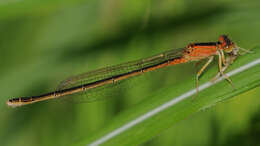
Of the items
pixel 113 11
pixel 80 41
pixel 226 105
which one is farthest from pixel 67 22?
pixel 226 105

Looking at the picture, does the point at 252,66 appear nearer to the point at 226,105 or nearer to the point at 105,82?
the point at 226,105

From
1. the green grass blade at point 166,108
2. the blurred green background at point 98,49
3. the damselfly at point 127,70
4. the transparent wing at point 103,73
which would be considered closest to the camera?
the green grass blade at point 166,108

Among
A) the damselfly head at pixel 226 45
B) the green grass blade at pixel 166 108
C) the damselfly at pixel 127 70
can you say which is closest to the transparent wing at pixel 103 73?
the damselfly at pixel 127 70

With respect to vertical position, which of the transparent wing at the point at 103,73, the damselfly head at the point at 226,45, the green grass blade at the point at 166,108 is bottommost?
the green grass blade at the point at 166,108

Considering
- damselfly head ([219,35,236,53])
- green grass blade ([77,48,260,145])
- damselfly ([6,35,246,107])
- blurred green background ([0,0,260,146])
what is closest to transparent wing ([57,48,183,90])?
damselfly ([6,35,246,107])

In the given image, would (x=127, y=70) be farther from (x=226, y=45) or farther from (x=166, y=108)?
(x=166, y=108)

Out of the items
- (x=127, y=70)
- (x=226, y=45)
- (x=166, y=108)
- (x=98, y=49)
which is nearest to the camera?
(x=166, y=108)

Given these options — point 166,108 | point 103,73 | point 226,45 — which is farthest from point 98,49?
point 166,108

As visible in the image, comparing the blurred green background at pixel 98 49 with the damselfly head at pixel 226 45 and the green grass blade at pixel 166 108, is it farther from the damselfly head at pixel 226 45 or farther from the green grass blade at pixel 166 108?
the green grass blade at pixel 166 108
